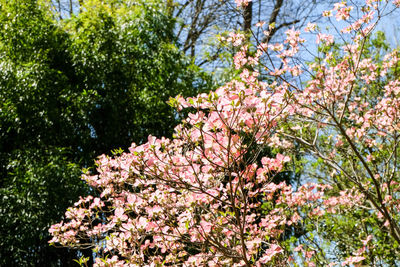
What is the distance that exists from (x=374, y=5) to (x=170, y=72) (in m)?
3.12

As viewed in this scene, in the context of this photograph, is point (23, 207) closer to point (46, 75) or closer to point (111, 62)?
point (46, 75)

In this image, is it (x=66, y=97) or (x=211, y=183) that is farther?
(x=66, y=97)

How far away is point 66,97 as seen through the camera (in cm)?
488

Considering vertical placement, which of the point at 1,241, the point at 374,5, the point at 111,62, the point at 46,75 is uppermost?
the point at 111,62

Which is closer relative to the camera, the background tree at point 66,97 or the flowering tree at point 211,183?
the flowering tree at point 211,183

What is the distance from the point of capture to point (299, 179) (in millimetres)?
5648

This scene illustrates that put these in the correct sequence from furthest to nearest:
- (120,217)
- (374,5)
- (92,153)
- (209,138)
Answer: (92,153) < (374,5) < (120,217) < (209,138)

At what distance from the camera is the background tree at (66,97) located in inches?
161

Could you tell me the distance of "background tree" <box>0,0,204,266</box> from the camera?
13.4 feet

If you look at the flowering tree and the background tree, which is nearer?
the flowering tree

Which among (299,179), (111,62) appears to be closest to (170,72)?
(111,62)

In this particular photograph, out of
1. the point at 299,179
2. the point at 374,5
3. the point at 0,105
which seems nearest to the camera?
the point at 374,5

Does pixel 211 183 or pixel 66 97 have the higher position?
pixel 66 97

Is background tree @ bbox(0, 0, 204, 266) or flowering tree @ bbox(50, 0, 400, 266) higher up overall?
background tree @ bbox(0, 0, 204, 266)
